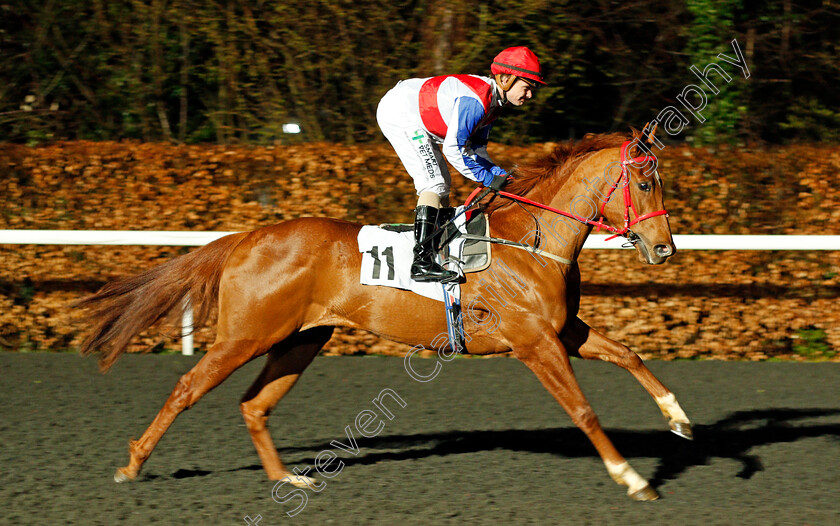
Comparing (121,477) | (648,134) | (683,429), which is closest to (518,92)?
(648,134)

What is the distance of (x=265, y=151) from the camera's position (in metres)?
7.47

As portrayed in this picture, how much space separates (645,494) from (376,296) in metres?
1.54

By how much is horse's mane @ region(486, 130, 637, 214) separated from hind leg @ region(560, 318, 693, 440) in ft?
2.34

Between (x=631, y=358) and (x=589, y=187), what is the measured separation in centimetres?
85

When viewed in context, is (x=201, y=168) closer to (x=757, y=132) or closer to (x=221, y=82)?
(x=221, y=82)

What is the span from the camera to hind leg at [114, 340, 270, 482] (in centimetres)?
414

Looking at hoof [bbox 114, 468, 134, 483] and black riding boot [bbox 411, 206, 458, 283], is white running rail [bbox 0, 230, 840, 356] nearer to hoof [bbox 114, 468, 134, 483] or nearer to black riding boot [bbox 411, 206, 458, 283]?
hoof [bbox 114, 468, 134, 483]

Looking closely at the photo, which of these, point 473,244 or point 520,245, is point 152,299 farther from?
point 520,245

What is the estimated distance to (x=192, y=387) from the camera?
4.19 meters

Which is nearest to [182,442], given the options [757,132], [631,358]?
[631,358]

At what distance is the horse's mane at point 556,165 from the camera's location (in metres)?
4.31

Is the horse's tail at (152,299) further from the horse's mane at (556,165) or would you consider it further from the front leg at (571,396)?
the front leg at (571,396)

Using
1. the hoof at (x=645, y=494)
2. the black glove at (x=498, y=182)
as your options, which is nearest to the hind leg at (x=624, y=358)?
the hoof at (x=645, y=494)

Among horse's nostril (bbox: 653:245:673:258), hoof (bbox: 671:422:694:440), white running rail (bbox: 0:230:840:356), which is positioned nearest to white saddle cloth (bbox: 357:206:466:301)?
horse's nostril (bbox: 653:245:673:258)
